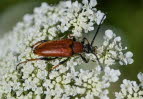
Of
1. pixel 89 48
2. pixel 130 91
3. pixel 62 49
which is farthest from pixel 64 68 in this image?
→ pixel 130 91

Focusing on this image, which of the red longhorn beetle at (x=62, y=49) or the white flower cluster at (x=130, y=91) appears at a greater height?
the red longhorn beetle at (x=62, y=49)

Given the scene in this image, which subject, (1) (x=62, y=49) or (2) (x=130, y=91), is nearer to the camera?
(2) (x=130, y=91)

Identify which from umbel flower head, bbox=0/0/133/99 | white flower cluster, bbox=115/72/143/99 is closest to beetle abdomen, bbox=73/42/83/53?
umbel flower head, bbox=0/0/133/99

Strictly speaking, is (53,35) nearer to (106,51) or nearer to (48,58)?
(48,58)

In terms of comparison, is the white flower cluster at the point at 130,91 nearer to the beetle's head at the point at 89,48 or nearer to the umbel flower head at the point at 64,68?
the umbel flower head at the point at 64,68

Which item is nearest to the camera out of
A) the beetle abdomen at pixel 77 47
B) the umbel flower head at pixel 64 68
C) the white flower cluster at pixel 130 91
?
the white flower cluster at pixel 130 91

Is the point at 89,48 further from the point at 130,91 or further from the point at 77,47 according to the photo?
the point at 130,91

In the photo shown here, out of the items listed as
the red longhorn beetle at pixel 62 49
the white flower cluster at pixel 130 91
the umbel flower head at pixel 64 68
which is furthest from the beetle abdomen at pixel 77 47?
the white flower cluster at pixel 130 91

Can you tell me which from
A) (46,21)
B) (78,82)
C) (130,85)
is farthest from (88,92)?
(46,21)

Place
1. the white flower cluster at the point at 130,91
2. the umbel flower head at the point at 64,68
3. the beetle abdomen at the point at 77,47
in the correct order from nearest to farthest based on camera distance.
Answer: the white flower cluster at the point at 130,91, the umbel flower head at the point at 64,68, the beetle abdomen at the point at 77,47
